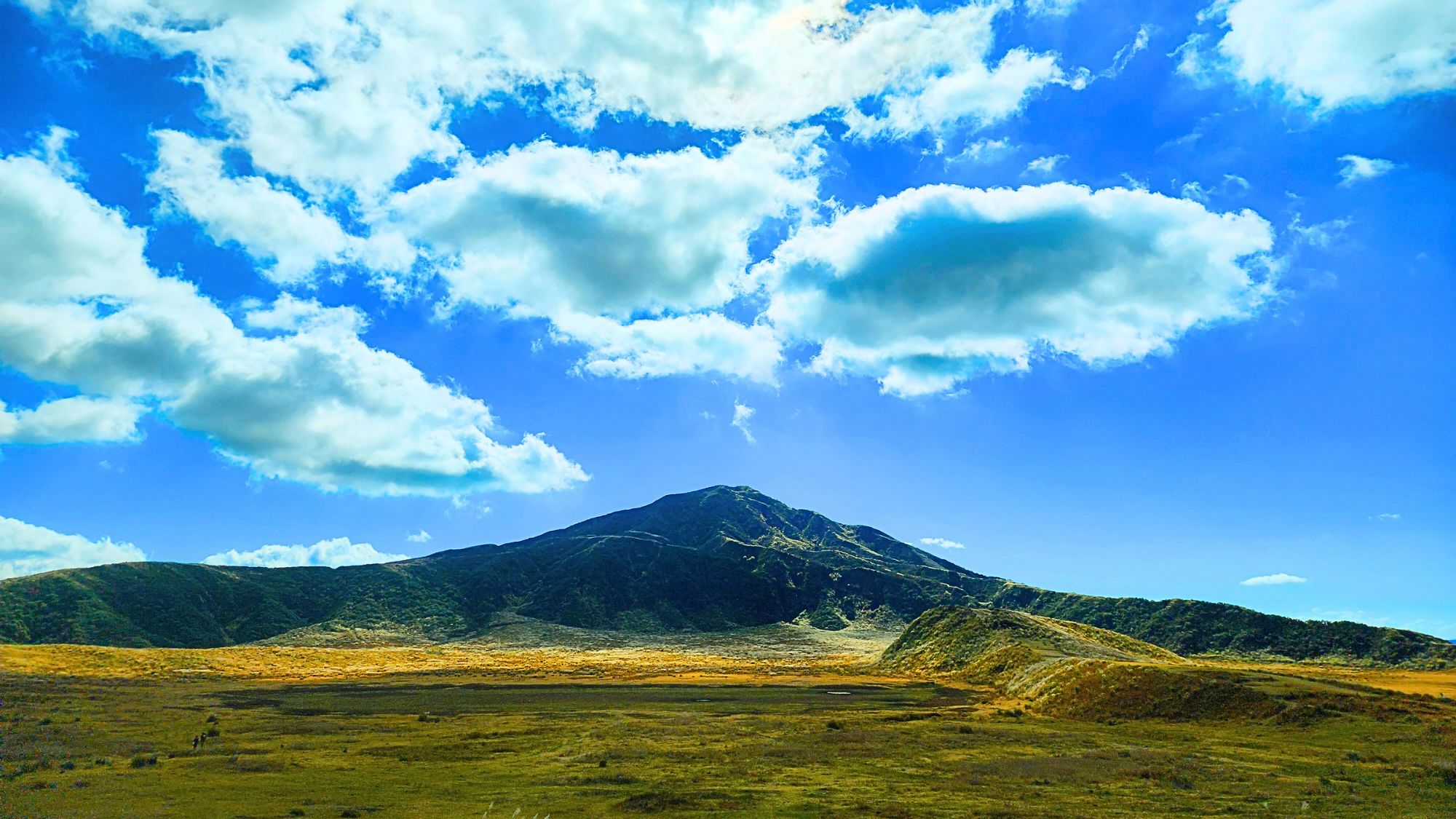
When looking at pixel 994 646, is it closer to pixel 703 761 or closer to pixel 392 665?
pixel 703 761

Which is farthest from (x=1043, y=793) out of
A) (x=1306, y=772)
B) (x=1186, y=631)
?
(x=1186, y=631)

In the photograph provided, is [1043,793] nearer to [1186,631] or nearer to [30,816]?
[30,816]

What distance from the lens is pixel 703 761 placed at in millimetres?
37188

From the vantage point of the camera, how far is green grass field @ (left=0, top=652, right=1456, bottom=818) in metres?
28.0

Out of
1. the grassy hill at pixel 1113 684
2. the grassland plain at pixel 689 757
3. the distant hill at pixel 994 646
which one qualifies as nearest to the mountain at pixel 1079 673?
the grassy hill at pixel 1113 684

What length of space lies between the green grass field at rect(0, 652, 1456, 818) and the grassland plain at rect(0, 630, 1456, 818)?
0.65ft

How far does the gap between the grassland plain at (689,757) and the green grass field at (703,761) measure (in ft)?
0.65

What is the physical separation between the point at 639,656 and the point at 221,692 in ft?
346

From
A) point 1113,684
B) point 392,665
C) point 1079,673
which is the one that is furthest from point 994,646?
point 392,665

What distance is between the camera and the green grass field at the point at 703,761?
91.8 feet

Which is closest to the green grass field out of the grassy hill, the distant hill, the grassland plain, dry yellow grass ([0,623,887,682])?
the grassland plain

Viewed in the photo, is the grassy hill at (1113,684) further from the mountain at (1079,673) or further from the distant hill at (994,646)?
the distant hill at (994,646)

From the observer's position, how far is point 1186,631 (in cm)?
19175

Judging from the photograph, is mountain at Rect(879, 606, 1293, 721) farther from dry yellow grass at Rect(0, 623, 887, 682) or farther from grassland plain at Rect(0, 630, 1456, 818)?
dry yellow grass at Rect(0, 623, 887, 682)
